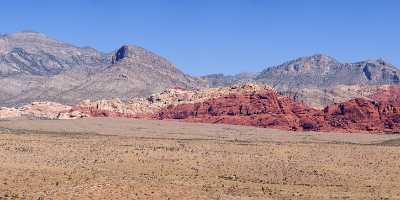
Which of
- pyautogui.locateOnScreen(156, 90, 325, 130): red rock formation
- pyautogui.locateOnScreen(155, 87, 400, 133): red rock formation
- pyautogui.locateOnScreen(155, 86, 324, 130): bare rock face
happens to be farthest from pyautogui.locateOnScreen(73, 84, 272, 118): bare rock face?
pyautogui.locateOnScreen(155, 87, 400, 133): red rock formation

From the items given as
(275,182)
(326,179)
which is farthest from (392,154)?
(275,182)

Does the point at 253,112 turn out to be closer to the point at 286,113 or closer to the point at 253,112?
the point at 253,112

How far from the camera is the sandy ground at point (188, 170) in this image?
45094 mm

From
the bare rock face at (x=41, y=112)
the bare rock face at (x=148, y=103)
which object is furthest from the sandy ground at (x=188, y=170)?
the bare rock face at (x=148, y=103)

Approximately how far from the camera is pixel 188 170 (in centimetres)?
5809

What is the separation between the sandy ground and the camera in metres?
45.1

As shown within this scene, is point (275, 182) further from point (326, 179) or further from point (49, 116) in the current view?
point (49, 116)

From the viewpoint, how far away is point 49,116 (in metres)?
160

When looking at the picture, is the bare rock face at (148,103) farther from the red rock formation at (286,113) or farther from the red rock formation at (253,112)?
the red rock formation at (286,113)

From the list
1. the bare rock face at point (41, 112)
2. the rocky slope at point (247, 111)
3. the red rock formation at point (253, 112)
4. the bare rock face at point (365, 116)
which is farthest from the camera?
the bare rock face at point (41, 112)

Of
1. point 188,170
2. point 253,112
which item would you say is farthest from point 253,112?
point 188,170

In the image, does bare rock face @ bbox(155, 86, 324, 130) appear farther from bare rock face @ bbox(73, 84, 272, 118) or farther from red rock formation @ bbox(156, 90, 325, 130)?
bare rock face @ bbox(73, 84, 272, 118)

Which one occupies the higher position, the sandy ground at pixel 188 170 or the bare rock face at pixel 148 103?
the bare rock face at pixel 148 103

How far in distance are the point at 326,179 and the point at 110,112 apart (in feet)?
366
